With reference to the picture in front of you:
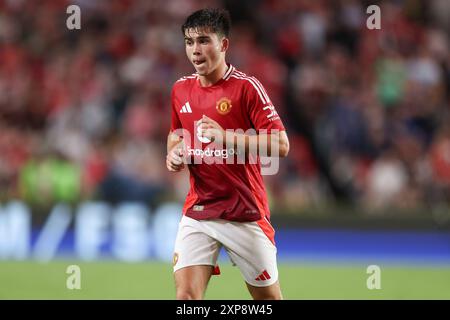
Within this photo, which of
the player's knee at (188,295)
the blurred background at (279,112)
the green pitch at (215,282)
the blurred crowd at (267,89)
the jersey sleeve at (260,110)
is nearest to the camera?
the player's knee at (188,295)

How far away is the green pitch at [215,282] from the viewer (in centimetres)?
941

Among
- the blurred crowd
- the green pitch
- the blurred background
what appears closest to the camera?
the green pitch

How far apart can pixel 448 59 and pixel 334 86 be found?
1.76 metres

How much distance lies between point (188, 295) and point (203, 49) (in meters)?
1.51

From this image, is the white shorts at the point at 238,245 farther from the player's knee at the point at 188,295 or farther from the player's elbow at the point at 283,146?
the player's elbow at the point at 283,146

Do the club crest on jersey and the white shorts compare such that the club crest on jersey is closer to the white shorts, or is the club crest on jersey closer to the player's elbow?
the player's elbow

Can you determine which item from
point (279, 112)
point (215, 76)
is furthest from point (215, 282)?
point (215, 76)

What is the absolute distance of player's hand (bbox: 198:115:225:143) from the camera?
576 centimetres

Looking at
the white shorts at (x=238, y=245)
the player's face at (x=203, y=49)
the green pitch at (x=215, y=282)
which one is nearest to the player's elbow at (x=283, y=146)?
the white shorts at (x=238, y=245)

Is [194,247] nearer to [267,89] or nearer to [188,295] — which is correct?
[188,295]

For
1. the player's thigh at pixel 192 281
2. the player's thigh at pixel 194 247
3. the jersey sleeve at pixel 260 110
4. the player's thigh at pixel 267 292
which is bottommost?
the player's thigh at pixel 267 292

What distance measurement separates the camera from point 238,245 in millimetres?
6117

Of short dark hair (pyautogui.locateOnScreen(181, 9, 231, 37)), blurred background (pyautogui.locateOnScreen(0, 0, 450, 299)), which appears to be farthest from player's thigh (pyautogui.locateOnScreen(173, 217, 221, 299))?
blurred background (pyautogui.locateOnScreen(0, 0, 450, 299))

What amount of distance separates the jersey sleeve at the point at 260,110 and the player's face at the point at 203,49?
0.26 m
